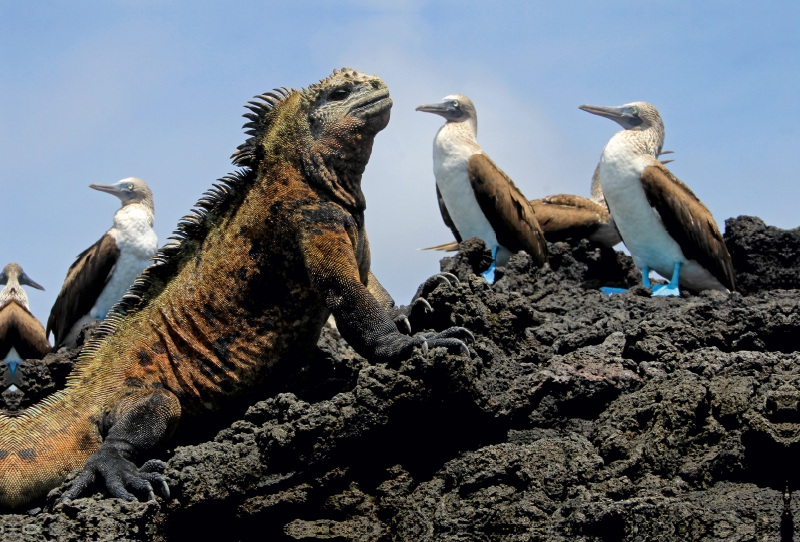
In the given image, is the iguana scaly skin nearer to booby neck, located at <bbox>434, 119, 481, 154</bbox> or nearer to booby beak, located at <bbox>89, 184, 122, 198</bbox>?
booby neck, located at <bbox>434, 119, 481, 154</bbox>

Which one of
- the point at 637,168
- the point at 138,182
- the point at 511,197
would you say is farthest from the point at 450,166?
the point at 138,182

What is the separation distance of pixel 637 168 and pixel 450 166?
8.37 feet

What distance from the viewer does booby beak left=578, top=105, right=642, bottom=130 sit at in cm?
1361

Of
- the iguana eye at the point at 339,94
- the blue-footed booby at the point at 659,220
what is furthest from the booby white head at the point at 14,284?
the iguana eye at the point at 339,94

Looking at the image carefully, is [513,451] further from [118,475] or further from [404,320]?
[118,475]

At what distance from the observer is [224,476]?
6070 mm

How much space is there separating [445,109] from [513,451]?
32.4 ft

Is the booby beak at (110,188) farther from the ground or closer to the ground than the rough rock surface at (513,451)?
farther from the ground

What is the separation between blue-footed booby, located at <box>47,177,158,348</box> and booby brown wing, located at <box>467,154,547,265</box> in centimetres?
409

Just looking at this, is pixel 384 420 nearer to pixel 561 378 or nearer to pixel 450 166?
pixel 561 378

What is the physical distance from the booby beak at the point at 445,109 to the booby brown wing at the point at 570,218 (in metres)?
1.86

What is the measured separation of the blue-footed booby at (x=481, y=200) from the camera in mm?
12945

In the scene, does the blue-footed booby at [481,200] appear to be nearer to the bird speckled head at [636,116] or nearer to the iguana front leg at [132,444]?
the bird speckled head at [636,116]

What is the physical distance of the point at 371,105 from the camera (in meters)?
7.53
